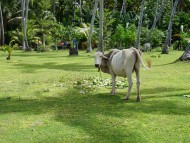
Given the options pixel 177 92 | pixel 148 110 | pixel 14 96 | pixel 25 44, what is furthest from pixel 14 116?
pixel 25 44

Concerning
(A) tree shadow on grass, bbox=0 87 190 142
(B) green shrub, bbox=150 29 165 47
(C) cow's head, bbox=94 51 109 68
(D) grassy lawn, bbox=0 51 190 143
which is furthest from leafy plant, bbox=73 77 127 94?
(B) green shrub, bbox=150 29 165 47

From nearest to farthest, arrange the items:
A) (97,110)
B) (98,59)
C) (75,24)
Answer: (97,110) < (98,59) < (75,24)

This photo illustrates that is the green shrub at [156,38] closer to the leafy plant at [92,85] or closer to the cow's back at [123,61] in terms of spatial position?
the leafy plant at [92,85]

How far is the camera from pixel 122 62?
33.4 ft

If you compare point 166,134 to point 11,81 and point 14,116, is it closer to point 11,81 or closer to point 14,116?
point 14,116

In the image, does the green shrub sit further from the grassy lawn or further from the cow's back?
the cow's back

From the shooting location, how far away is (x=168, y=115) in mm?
8398

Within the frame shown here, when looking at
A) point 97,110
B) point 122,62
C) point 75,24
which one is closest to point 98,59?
point 122,62

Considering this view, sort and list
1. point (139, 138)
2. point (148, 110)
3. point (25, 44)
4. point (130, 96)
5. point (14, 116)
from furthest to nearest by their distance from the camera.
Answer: point (25, 44) → point (130, 96) → point (148, 110) → point (14, 116) → point (139, 138)

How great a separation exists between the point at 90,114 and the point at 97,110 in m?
0.49

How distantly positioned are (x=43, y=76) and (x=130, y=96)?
596 centimetres

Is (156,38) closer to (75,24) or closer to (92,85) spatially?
(75,24)

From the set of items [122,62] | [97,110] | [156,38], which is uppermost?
[156,38]

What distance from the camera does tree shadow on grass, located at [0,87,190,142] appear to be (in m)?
7.04
